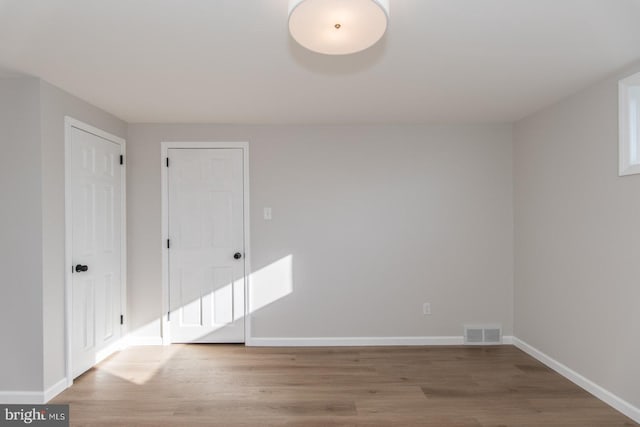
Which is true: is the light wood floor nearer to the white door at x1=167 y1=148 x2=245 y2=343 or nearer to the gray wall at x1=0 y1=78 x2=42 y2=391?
the white door at x1=167 y1=148 x2=245 y2=343

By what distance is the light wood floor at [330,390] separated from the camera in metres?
2.45

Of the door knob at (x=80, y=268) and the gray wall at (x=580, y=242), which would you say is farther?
the door knob at (x=80, y=268)

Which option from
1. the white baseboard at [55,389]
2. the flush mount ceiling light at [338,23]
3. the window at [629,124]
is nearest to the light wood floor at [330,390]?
the white baseboard at [55,389]

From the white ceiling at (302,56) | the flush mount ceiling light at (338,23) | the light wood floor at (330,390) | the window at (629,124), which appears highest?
the white ceiling at (302,56)

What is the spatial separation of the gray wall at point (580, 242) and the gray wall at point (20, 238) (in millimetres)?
4086

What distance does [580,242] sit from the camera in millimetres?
2932

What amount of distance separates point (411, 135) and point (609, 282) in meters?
2.15

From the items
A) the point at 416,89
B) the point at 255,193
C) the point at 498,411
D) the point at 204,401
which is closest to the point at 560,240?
the point at 498,411

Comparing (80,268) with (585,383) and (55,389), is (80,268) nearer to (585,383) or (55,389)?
(55,389)

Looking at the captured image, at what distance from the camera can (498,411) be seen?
2543mm

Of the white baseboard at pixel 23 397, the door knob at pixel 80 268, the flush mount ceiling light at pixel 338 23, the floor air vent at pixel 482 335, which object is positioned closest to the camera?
the flush mount ceiling light at pixel 338 23

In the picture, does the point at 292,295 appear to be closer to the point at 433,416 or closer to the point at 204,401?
the point at 204,401

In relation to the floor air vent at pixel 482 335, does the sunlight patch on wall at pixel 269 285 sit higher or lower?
higher

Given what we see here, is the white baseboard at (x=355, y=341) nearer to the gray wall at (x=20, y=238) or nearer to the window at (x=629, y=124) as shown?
the gray wall at (x=20, y=238)
